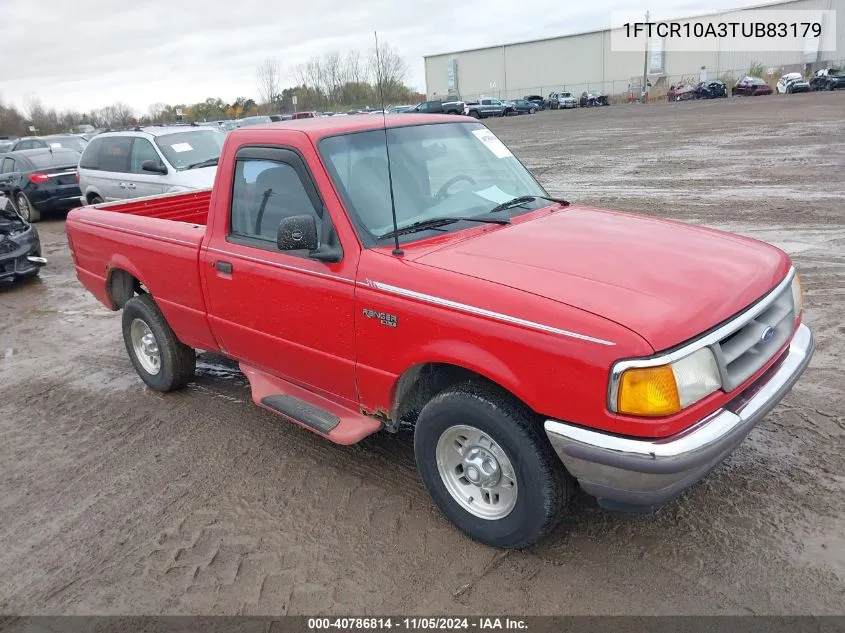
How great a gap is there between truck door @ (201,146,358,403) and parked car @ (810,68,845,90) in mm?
51770

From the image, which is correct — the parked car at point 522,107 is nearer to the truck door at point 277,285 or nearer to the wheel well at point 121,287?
the wheel well at point 121,287

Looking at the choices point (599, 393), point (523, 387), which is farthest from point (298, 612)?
point (599, 393)

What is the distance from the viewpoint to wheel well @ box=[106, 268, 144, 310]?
5.54m

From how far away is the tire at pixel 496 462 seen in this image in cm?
292

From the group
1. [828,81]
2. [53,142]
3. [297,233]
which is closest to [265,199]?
[297,233]

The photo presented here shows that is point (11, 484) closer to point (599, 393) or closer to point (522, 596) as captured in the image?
point (522, 596)

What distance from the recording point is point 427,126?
421 centimetres

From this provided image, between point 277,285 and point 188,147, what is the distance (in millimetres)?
8161

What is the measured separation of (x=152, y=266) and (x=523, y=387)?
3221 millimetres

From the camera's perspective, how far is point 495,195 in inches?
159

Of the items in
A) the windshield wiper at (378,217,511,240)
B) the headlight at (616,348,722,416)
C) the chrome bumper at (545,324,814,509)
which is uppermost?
the windshield wiper at (378,217,511,240)

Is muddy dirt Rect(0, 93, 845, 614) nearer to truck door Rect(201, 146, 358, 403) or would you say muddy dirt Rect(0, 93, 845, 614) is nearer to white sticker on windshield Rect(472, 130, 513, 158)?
truck door Rect(201, 146, 358, 403)

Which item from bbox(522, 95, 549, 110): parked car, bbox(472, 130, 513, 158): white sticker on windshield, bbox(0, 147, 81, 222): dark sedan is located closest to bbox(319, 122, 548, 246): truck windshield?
bbox(472, 130, 513, 158): white sticker on windshield

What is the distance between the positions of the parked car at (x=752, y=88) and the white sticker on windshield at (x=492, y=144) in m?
51.2
